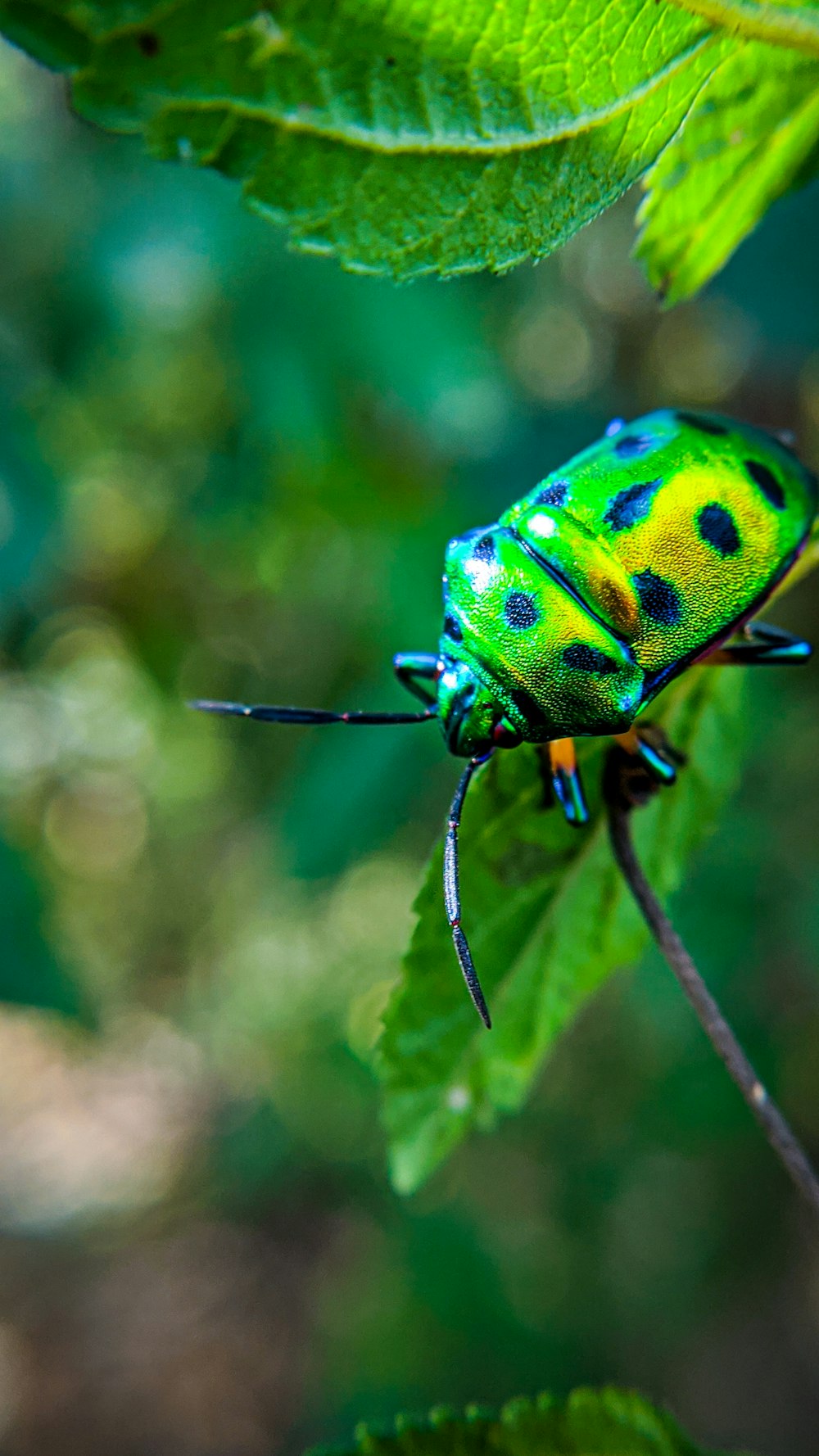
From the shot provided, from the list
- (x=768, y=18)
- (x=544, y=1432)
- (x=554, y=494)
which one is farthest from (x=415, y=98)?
(x=544, y=1432)

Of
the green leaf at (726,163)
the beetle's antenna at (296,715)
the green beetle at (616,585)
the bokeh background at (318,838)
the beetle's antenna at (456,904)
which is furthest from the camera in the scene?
the bokeh background at (318,838)

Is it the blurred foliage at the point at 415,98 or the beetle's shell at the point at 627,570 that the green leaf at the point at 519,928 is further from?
the blurred foliage at the point at 415,98

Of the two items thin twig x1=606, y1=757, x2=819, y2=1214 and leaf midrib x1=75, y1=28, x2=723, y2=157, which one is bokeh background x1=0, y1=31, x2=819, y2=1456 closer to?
thin twig x1=606, y1=757, x2=819, y2=1214

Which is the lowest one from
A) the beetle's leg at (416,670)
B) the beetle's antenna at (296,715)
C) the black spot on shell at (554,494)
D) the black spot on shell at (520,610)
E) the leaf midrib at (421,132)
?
the beetle's antenna at (296,715)

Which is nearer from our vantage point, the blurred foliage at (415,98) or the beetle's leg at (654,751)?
the blurred foliage at (415,98)

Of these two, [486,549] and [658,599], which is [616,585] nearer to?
[658,599]

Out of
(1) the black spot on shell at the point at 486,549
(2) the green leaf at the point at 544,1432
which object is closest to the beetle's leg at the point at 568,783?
(1) the black spot on shell at the point at 486,549

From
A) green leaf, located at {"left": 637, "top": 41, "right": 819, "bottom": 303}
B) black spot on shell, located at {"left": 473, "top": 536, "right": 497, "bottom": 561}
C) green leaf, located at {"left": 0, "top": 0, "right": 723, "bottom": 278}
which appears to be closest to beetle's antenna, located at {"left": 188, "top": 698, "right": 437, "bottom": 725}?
black spot on shell, located at {"left": 473, "top": 536, "right": 497, "bottom": 561}

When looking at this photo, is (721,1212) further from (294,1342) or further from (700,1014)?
(700,1014)
